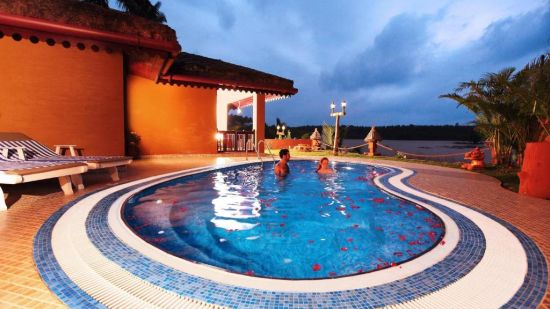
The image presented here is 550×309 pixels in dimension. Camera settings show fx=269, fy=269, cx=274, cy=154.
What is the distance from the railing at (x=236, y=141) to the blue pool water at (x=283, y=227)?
25.3 ft

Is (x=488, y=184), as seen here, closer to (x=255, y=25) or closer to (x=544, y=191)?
(x=544, y=191)

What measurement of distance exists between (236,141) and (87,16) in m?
11.2

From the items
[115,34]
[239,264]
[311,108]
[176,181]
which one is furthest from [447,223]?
[311,108]

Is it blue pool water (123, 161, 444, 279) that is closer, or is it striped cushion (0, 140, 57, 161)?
blue pool water (123, 161, 444, 279)

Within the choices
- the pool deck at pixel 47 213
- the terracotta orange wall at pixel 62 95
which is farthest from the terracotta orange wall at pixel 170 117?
the pool deck at pixel 47 213

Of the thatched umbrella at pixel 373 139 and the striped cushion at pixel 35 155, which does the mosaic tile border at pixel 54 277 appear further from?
the thatched umbrella at pixel 373 139

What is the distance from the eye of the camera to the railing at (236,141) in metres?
14.6

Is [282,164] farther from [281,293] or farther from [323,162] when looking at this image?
[281,293]

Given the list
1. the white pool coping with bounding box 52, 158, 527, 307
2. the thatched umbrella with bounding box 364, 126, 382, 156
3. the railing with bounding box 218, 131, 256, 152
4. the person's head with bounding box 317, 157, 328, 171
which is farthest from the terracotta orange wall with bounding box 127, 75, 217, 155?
the white pool coping with bounding box 52, 158, 527, 307

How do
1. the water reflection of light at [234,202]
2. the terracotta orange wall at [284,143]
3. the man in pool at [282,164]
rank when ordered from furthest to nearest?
the terracotta orange wall at [284,143] < the man in pool at [282,164] < the water reflection of light at [234,202]

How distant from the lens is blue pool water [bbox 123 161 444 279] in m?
2.93

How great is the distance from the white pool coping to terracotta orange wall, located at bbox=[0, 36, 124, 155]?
23.5 ft

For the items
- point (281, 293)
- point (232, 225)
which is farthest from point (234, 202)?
point (281, 293)

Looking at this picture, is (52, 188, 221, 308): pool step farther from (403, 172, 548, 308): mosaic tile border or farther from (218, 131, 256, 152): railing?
(218, 131, 256, 152): railing
